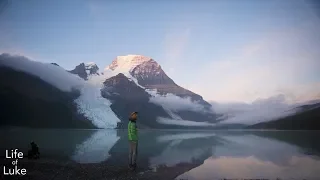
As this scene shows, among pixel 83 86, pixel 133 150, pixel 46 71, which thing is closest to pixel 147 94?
pixel 83 86

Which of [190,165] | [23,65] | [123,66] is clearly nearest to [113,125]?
[123,66]

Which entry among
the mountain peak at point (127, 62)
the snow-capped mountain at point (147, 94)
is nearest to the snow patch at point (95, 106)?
the snow-capped mountain at point (147, 94)

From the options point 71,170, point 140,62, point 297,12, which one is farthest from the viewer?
point 140,62

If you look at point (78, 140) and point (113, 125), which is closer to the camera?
point (78, 140)

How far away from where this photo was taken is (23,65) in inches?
376

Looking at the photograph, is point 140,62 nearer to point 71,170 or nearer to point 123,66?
point 123,66

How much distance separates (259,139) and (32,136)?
22.6 ft

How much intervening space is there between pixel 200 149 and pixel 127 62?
3.43 meters

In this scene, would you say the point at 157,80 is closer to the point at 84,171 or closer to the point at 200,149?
the point at 200,149

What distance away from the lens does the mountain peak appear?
9.30 meters

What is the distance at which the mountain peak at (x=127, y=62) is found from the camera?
9305 mm

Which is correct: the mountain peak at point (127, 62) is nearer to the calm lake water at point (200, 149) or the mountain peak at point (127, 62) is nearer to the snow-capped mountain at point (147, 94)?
the snow-capped mountain at point (147, 94)

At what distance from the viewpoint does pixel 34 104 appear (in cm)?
1009

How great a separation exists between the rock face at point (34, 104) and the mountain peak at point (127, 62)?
182 cm
